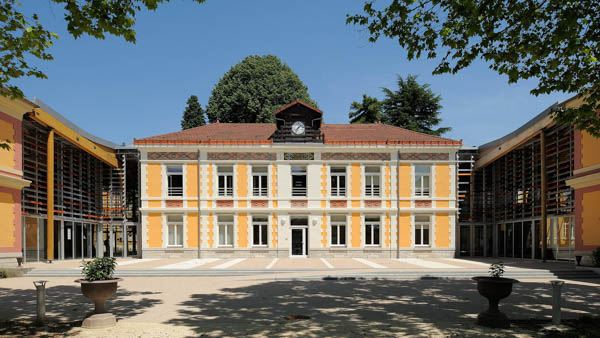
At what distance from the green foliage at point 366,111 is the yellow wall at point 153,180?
20595 millimetres

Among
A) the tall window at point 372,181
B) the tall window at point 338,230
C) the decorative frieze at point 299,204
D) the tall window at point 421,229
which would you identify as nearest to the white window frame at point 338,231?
the tall window at point 338,230

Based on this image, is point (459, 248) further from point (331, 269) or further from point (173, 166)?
point (173, 166)

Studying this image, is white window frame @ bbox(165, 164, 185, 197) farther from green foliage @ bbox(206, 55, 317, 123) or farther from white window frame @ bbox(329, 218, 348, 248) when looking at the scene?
green foliage @ bbox(206, 55, 317, 123)

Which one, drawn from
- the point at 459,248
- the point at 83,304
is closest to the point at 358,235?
the point at 459,248

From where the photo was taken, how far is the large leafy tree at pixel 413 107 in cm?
3919

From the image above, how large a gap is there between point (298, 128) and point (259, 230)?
20.5ft

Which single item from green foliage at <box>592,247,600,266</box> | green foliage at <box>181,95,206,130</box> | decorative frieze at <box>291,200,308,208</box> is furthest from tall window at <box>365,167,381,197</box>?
green foliage at <box>181,95,206,130</box>

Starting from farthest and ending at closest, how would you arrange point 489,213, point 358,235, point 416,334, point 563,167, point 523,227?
point 489,213 < point 358,235 < point 523,227 < point 563,167 < point 416,334

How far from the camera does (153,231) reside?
2606cm

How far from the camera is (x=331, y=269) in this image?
18.7m

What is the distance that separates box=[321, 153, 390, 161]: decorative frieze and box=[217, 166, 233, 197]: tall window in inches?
214

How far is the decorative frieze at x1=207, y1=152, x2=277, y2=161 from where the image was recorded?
26.2 meters

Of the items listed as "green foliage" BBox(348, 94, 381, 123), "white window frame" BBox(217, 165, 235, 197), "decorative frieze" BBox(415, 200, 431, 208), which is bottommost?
"decorative frieze" BBox(415, 200, 431, 208)

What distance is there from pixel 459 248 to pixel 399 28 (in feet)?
66.0
